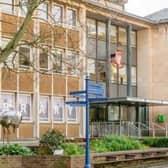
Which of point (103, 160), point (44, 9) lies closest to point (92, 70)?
point (44, 9)

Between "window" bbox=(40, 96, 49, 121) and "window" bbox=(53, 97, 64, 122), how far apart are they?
789mm

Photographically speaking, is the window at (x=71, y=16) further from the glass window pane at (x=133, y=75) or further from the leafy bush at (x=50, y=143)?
the leafy bush at (x=50, y=143)

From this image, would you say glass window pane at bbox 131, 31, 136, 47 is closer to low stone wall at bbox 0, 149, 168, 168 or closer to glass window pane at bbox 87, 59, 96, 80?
glass window pane at bbox 87, 59, 96, 80

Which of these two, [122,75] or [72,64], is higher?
[122,75]

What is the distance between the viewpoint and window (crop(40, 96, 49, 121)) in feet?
139

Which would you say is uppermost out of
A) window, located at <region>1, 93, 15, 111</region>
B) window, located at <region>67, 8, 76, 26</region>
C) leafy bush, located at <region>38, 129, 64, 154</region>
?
window, located at <region>67, 8, 76, 26</region>

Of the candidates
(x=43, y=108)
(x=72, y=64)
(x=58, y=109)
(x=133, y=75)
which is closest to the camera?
(x=72, y=64)

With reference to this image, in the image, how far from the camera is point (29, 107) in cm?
4138

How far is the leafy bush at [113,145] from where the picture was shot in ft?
86.9

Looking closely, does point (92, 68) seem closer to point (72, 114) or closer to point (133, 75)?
point (72, 114)

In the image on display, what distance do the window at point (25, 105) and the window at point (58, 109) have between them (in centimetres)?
268

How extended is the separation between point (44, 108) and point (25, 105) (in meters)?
2.05

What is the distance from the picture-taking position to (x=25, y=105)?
135ft

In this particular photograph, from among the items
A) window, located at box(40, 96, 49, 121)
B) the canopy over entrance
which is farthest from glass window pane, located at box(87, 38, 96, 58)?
window, located at box(40, 96, 49, 121)
